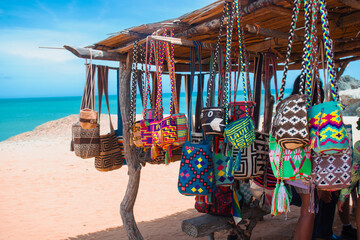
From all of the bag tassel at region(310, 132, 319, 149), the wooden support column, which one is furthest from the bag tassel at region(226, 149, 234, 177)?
the wooden support column

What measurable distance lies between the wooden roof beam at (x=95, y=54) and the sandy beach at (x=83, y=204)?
2730 mm

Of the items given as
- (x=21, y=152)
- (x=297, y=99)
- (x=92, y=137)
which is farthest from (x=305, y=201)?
(x=21, y=152)

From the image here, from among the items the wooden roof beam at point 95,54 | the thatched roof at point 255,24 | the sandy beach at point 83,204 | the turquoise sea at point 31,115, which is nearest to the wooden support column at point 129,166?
the wooden roof beam at point 95,54

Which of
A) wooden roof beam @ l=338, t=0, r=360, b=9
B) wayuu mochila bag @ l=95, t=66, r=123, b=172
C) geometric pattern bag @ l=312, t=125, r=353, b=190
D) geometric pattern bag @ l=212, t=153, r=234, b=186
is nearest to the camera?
geometric pattern bag @ l=312, t=125, r=353, b=190

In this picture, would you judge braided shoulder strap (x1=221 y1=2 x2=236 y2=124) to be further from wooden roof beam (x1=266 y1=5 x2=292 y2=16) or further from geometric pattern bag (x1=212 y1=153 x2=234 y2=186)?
geometric pattern bag (x1=212 y1=153 x2=234 y2=186)

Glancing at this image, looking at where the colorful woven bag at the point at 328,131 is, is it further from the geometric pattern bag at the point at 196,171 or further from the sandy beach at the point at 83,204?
the sandy beach at the point at 83,204

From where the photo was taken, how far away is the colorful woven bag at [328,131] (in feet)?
5.85

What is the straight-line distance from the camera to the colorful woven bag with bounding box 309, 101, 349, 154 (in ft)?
5.85

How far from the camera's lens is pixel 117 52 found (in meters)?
3.98

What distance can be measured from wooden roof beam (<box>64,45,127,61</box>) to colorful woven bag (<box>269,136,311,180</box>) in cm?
252

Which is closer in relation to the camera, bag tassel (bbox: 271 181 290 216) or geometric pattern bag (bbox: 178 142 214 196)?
bag tassel (bbox: 271 181 290 216)

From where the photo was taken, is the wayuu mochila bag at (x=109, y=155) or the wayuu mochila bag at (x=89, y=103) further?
the wayuu mochila bag at (x=109, y=155)

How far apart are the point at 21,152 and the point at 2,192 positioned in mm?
6214

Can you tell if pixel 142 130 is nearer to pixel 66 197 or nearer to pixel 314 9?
pixel 314 9
